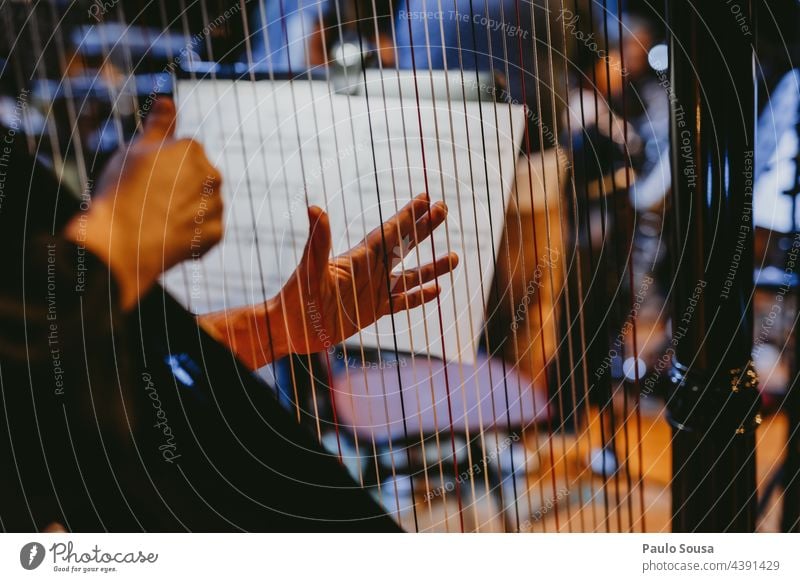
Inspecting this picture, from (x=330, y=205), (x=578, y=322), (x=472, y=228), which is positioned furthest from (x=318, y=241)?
(x=578, y=322)

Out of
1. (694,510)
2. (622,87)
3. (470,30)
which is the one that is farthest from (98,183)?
(694,510)

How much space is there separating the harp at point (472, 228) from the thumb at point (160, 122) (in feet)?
0.04

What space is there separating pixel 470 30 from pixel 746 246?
314mm

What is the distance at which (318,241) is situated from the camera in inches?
27.5

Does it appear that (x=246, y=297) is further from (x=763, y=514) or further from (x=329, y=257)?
(x=763, y=514)

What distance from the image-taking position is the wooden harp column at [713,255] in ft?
1.98

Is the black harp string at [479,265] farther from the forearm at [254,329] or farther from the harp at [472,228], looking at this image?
the forearm at [254,329]

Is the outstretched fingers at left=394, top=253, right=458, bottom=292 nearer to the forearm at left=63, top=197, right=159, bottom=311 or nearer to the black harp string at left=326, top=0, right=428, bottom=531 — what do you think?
the black harp string at left=326, top=0, right=428, bottom=531

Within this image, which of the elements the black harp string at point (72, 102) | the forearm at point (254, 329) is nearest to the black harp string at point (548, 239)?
the forearm at point (254, 329)

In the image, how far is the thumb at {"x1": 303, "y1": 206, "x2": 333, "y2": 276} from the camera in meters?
0.70

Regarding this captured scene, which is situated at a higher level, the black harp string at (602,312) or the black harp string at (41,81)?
the black harp string at (41,81)

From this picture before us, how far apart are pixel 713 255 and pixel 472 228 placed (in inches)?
8.4

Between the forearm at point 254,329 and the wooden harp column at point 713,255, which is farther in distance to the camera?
the forearm at point 254,329

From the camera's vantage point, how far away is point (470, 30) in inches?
26.2
